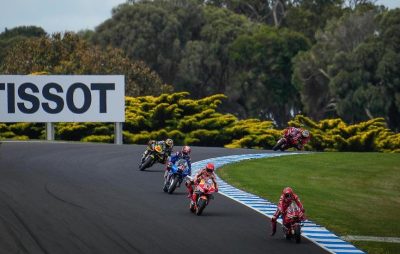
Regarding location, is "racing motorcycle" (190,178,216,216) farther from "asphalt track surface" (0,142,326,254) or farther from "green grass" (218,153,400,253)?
"green grass" (218,153,400,253)

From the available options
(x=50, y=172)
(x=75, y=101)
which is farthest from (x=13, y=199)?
(x=75, y=101)

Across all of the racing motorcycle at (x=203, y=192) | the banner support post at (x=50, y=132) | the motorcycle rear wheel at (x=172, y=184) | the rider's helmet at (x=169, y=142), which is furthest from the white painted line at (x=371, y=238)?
the banner support post at (x=50, y=132)

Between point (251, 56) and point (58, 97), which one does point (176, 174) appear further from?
point (251, 56)

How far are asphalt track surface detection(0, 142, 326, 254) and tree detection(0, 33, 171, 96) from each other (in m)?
53.7

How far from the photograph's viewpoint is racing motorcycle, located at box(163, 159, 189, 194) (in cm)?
2709

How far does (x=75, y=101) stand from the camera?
52656 mm

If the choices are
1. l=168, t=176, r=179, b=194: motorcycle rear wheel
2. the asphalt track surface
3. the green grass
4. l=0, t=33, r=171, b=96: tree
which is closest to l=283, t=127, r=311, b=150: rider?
the green grass

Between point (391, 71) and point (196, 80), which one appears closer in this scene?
point (391, 71)

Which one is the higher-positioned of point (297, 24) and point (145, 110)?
point (297, 24)

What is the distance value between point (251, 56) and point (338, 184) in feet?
227

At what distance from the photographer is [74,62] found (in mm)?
90688

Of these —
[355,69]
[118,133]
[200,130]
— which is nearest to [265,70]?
[355,69]

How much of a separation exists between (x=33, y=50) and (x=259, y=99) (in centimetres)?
2528

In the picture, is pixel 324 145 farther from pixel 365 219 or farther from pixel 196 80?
pixel 196 80
